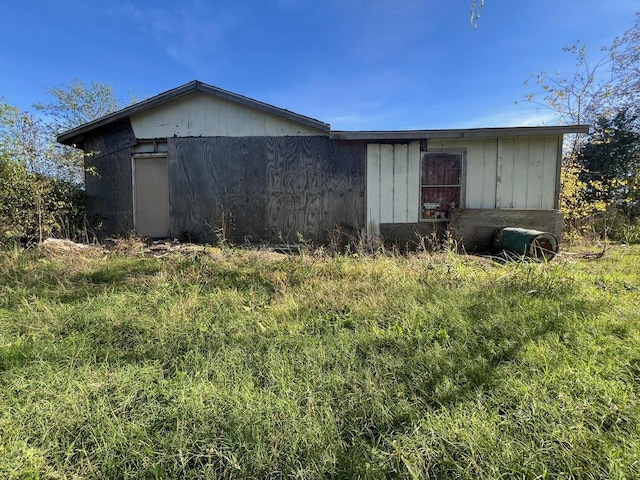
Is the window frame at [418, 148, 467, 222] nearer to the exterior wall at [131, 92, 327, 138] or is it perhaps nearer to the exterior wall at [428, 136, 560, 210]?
the exterior wall at [428, 136, 560, 210]

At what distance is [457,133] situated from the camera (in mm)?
6137

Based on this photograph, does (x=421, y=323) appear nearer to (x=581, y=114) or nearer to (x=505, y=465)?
(x=505, y=465)

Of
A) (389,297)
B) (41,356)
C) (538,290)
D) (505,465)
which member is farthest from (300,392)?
(538,290)

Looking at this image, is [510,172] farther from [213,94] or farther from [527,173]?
[213,94]

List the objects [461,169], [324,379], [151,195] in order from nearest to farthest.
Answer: [324,379]
[461,169]
[151,195]

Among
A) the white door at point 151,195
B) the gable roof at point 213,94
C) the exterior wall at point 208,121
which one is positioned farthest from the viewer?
the white door at point 151,195

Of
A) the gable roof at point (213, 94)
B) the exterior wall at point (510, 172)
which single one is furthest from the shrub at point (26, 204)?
the exterior wall at point (510, 172)

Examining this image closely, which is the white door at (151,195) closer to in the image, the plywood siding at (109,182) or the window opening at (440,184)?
the plywood siding at (109,182)

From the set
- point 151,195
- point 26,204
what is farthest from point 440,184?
point 26,204

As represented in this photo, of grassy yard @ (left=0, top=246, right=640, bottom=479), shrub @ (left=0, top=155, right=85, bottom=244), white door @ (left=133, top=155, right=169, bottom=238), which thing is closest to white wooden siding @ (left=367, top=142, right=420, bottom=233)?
grassy yard @ (left=0, top=246, right=640, bottom=479)

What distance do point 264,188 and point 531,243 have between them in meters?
5.20

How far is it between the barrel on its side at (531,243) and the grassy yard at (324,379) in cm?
177

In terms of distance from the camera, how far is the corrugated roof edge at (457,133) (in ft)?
19.5

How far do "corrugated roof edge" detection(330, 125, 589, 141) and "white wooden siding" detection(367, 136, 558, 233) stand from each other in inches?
11.5
